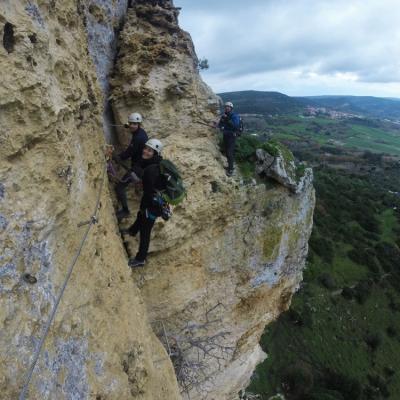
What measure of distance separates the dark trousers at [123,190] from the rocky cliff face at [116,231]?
1.63 feet

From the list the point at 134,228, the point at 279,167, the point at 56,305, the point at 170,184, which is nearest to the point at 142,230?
the point at 134,228

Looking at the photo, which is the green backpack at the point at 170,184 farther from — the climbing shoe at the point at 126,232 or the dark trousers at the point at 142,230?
the climbing shoe at the point at 126,232

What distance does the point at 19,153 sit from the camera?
4.50 meters

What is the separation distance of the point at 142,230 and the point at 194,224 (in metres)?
1.86

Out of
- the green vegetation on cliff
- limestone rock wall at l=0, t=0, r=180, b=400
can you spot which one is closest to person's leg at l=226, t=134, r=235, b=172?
limestone rock wall at l=0, t=0, r=180, b=400

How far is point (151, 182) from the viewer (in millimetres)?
6746

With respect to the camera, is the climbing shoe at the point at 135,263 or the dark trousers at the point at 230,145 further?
the dark trousers at the point at 230,145

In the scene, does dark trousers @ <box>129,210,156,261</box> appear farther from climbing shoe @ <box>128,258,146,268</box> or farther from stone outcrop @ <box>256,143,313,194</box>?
stone outcrop @ <box>256,143,313,194</box>

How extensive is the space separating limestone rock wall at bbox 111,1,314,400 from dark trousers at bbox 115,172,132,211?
1.30 ft

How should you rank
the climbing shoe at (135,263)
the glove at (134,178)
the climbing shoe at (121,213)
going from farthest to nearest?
the climbing shoe at (121,213) → the climbing shoe at (135,263) → the glove at (134,178)

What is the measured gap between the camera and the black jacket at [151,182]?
671cm

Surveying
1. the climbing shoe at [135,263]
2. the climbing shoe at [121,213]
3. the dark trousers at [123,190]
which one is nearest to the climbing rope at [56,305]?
the dark trousers at [123,190]

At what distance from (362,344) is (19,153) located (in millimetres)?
45297

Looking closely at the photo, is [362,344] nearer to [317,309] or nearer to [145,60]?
[317,309]
